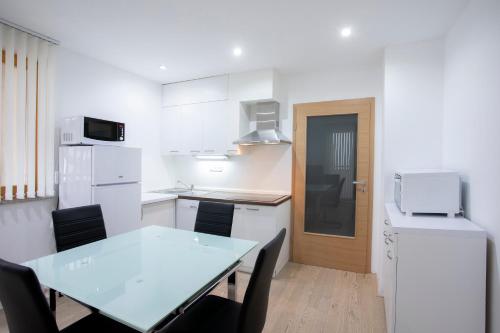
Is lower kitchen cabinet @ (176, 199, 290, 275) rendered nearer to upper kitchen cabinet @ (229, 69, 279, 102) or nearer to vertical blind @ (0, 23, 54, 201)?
upper kitchen cabinet @ (229, 69, 279, 102)

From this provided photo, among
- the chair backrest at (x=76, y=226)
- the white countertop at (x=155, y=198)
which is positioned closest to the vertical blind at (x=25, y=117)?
the chair backrest at (x=76, y=226)

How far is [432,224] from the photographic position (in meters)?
1.70

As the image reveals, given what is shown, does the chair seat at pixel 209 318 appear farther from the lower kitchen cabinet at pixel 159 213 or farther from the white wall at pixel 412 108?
the white wall at pixel 412 108

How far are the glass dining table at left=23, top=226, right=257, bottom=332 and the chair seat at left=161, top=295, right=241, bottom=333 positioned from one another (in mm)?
229

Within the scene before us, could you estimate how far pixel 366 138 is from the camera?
10.1ft

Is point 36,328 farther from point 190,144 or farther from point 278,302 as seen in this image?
point 190,144

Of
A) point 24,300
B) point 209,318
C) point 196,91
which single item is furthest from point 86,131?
point 209,318

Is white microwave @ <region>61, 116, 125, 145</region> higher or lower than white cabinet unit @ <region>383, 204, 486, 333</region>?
higher

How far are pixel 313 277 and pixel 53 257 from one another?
2579 millimetres

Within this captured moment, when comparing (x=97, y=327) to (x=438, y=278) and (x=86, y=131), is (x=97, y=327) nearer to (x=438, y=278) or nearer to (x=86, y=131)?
(x=86, y=131)

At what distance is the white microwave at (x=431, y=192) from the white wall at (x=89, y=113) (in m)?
3.38

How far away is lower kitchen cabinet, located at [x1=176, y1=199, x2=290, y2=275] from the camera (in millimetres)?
2945

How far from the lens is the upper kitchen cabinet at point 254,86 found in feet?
10.6

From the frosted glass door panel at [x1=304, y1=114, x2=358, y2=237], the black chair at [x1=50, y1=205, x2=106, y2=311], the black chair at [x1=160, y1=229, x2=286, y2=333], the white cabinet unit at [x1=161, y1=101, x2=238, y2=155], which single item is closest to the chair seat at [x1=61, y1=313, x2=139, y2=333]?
the black chair at [x1=160, y1=229, x2=286, y2=333]
